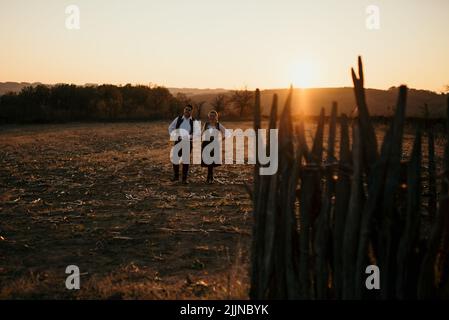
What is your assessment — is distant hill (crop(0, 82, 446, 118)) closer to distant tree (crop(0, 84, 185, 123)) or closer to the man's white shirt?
distant tree (crop(0, 84, 185, 123))

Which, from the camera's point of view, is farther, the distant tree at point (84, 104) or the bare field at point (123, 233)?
the distant tree at point (84, 104)

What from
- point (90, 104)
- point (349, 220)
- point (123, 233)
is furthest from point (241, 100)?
point (349, 220)

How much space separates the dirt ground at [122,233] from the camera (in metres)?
4.89

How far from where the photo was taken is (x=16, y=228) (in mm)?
7305

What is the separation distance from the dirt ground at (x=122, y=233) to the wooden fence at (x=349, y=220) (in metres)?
0.86

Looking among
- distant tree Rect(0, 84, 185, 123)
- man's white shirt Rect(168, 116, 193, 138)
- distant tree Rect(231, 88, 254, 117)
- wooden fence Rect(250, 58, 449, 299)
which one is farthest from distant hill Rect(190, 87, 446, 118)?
wooden fence Rect(250, 58, 449, 299)

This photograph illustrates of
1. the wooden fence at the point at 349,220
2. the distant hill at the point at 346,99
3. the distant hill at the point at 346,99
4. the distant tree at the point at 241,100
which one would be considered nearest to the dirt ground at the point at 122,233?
the wooden fence at the point at 349,220

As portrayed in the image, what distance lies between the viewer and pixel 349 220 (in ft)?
11.3

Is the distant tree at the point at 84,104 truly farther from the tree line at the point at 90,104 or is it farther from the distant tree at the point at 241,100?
the distant tree at the point at 241,100

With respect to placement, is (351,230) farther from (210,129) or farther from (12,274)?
(210,129)

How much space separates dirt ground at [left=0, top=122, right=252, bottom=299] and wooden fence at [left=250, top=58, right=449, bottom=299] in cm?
86

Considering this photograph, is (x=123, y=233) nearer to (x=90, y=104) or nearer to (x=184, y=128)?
(x=184, y=128)

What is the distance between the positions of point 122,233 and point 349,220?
454cm

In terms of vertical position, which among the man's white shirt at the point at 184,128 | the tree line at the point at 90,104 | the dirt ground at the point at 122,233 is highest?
the tree line at the point at 90,104
